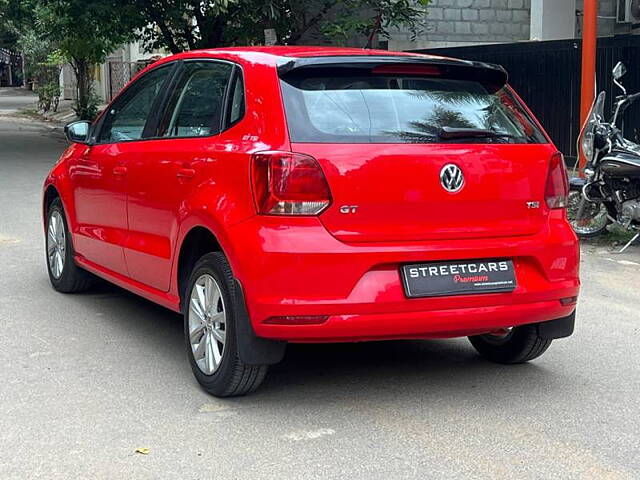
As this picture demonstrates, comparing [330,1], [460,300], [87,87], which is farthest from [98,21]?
[460,300]

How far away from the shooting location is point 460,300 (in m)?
4.64

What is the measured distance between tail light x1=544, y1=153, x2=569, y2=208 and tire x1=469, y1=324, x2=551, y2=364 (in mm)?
656

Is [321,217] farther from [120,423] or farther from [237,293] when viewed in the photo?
[120,423]

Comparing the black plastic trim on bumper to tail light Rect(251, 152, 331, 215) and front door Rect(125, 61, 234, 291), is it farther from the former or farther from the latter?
front door Rect(125, 61, 234, 291)

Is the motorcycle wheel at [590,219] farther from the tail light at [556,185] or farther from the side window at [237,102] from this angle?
the side window at [237,102]

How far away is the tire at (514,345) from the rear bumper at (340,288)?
2.33 feet

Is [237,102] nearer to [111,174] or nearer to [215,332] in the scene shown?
[215,332]

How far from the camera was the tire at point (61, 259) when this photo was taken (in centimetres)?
714

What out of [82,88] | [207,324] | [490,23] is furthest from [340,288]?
[82,88]

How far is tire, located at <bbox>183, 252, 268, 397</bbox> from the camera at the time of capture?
15.5 ft

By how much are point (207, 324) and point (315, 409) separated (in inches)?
26.8

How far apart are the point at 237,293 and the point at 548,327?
5.33 ft

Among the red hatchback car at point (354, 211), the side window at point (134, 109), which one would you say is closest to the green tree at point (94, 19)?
the side window at point (134, 109)

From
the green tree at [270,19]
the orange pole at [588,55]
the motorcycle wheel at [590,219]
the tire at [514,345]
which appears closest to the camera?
the tire at [514,345]
